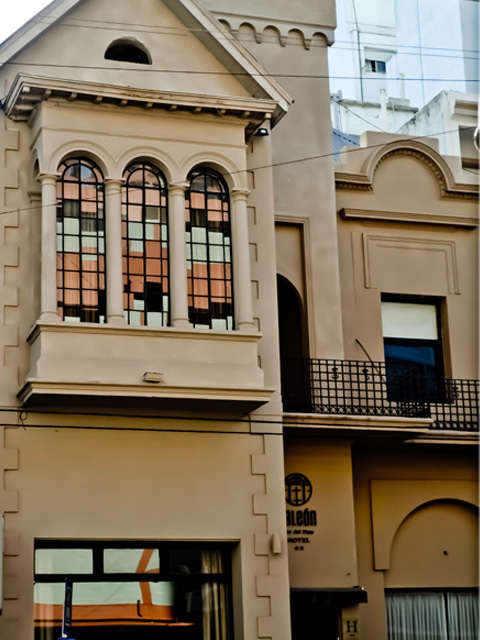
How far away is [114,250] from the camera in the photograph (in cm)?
2028

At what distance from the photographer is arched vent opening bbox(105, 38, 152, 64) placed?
854 inches

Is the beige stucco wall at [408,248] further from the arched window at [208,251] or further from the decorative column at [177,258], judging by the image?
the decorative column at [177,258]

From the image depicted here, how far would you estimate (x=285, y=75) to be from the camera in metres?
24.4

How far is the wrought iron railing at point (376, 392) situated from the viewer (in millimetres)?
22578

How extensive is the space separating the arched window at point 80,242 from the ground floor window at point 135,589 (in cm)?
361

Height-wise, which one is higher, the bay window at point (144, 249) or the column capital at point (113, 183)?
the column capital at point (113, 183)

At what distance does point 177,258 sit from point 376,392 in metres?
5.11

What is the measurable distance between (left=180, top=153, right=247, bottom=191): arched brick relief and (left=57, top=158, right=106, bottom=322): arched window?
5.34 ft

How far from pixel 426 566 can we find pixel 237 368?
5.87 metres

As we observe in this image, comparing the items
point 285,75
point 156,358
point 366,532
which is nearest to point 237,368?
point 156,358

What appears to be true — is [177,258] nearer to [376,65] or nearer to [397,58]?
[397,58]

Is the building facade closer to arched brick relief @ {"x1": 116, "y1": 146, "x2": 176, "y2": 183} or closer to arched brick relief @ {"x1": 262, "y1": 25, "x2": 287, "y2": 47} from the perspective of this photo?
arched brick relief @ {"x1": 116, "y1": 146, "x2": 176, "y2": 183}

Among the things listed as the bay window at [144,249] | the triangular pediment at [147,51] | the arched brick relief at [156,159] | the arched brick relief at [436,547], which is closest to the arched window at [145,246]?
the bay window at [144,249]

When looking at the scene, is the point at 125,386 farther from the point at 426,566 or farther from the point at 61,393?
the point at 426,566
